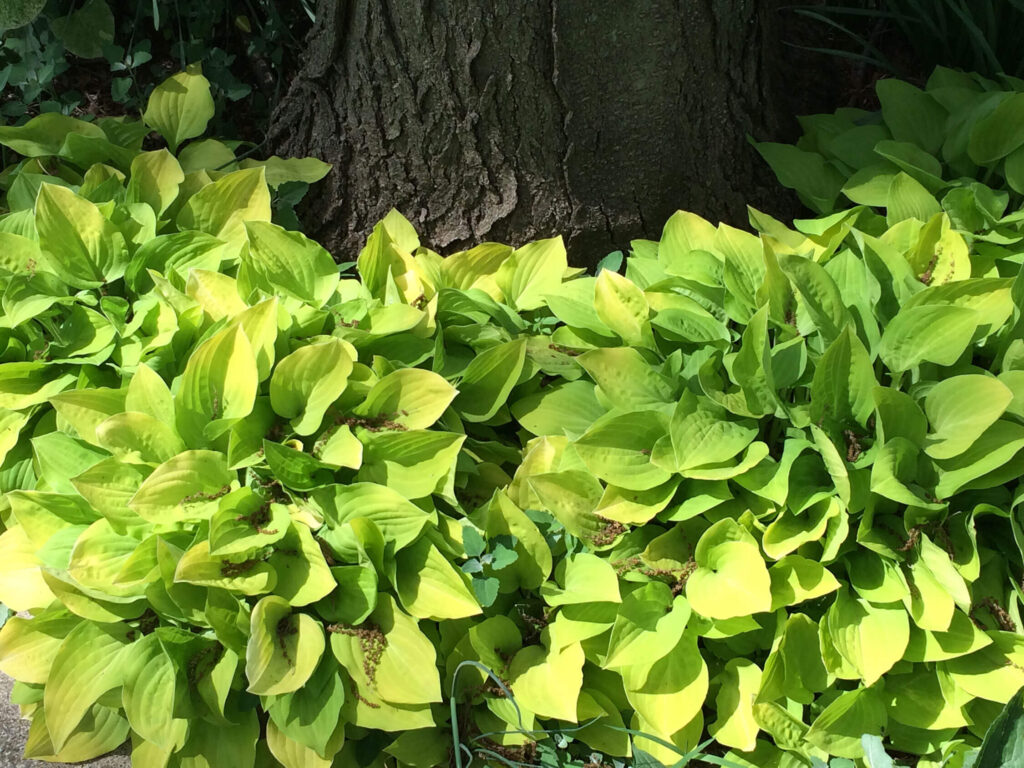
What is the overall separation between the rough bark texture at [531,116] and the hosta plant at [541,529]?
47cm

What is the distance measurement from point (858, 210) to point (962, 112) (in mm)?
446

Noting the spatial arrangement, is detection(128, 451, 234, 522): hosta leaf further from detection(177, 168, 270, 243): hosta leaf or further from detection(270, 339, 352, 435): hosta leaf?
detection(177, 168, 270, 243): hosta leaf

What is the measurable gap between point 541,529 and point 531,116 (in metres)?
1.06

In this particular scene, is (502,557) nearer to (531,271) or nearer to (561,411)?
(561,411)

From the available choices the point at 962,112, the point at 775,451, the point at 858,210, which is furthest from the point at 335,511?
the point at 962,112

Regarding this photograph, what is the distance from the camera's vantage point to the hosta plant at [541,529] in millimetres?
1744

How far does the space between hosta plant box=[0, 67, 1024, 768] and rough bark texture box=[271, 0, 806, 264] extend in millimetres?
470

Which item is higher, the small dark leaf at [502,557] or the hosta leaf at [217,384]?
the hosta leaf at [217,384]

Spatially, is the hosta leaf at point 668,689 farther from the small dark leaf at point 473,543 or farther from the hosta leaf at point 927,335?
the hosta leaf at point 927,335

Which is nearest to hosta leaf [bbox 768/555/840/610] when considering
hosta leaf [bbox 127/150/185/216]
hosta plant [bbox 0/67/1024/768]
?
hosta plant [bbox 0/67/1024/768]

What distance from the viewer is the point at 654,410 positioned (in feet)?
6.18

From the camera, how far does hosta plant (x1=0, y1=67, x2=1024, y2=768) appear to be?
5.72 feet

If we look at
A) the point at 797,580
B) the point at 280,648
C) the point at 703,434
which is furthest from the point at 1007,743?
the point at 280,648

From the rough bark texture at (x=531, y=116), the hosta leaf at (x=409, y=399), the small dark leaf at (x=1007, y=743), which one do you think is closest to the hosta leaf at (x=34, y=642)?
the hosta leaf at (x=409, y=399)
